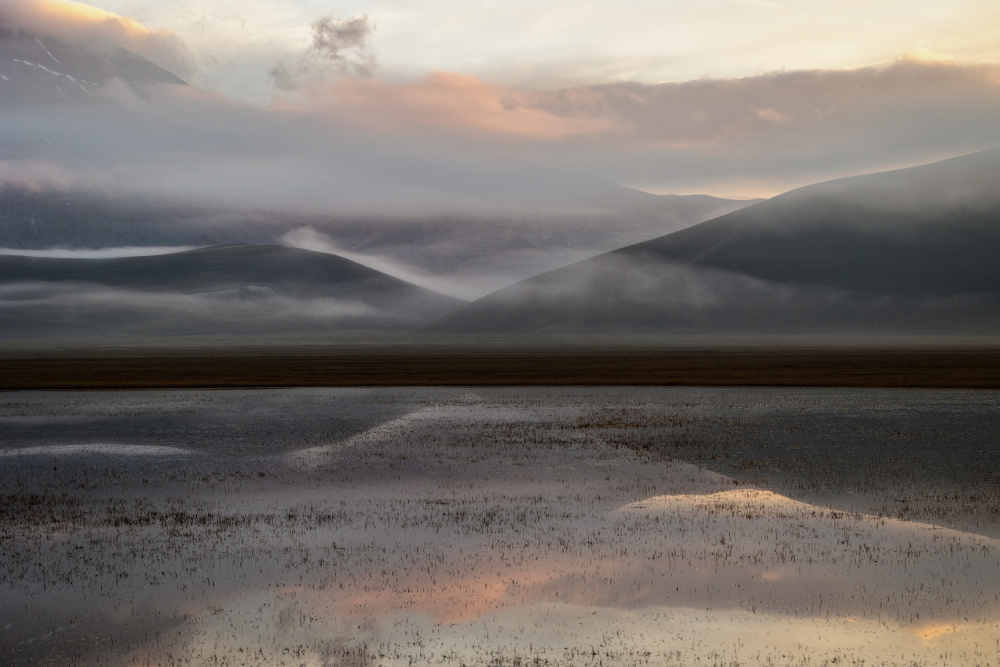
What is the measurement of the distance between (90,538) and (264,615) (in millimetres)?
7750

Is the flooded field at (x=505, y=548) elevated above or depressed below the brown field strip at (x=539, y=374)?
below

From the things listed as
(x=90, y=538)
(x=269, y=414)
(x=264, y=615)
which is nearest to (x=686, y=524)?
(x=264, y=615)

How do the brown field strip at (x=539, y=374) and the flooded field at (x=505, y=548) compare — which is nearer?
the flooded field at (x=505, y=548)

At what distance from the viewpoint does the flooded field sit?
14.6 meters

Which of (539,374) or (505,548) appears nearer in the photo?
(505,548)

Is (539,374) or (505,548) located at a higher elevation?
(539,374)

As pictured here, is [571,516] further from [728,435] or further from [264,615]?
[728,435]

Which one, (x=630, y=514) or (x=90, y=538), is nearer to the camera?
(x=90, y=538)

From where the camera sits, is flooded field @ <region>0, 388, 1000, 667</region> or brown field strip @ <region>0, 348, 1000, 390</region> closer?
flooded field @ <region>0, 388, 1000, 667</region>

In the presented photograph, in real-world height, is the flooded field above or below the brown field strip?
below

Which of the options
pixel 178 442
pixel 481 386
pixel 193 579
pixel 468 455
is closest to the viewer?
pixel 193 579

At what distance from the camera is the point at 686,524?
22625mm

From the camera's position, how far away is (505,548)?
66.4ft

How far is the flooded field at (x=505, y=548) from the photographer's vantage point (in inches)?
573
